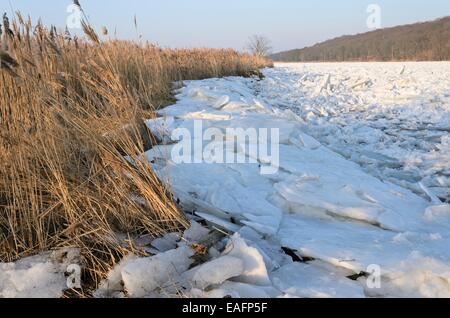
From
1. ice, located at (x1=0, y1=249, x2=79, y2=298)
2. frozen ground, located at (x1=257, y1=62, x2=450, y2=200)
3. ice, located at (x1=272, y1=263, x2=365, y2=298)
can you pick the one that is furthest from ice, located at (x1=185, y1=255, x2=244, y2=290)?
frozen ground, located at (x1=257, y1=62, x2=450, y2=200)

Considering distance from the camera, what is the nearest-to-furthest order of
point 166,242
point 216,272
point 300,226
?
point 216,272 < point 166,242 < point 300,226

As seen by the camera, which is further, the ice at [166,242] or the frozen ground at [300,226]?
the ice at [166,242]

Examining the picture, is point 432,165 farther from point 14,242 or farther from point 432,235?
point 14,242

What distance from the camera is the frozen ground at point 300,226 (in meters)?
1.37

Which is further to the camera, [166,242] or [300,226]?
[300,226]

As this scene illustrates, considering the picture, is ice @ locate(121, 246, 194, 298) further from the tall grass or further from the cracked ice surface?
the cracked ice surface

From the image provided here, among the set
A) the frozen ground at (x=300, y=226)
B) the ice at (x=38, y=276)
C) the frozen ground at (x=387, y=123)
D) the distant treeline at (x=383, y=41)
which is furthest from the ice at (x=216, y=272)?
the distant treeline at (x=383, y=41)

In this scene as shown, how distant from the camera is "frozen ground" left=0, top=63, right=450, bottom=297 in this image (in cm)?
137

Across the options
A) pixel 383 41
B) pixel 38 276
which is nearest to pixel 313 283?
pixel 38 276

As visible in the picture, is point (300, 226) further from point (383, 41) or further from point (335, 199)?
point (383, 41)

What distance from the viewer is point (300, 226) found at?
6.16 ft

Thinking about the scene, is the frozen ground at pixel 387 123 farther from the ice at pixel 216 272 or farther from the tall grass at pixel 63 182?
the tall grass at pixel 63 182

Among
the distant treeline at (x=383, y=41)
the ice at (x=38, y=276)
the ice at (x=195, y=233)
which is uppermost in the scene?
the distant treeline at (x=383, y=41)

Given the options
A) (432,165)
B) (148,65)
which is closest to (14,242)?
(432,165)
